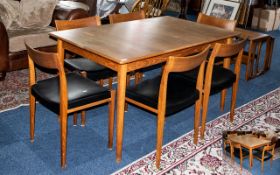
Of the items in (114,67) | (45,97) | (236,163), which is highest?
(114,67)

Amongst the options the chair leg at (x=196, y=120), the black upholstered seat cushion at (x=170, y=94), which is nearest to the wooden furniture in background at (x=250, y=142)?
the chair leg at (x=196, y=120)

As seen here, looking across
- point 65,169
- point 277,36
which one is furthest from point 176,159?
point 277,36

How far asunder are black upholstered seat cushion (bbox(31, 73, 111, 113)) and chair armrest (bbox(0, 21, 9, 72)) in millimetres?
1149

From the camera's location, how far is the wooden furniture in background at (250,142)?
95.6 inches

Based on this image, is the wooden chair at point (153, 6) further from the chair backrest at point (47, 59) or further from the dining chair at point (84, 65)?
the chair backrest at point (47, 59)

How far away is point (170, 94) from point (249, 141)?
0.63 meters

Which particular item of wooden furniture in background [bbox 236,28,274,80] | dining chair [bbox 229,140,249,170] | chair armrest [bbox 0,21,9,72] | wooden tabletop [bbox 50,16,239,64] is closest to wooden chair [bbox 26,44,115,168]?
wooden tabletop [bbox 50,16,239,64]

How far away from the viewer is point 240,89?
12.7 feet

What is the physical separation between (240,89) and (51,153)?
2206mm

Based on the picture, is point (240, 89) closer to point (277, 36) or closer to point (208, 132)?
point (208, 132)

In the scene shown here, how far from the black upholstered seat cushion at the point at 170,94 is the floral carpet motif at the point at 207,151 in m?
0.38

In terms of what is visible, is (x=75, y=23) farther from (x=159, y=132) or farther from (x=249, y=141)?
(x=249, y=141)

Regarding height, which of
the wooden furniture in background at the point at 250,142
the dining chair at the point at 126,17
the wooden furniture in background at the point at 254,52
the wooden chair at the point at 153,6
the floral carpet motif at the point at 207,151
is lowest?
the floral carpet motif at the point at 207,151

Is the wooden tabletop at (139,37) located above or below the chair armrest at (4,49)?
above
